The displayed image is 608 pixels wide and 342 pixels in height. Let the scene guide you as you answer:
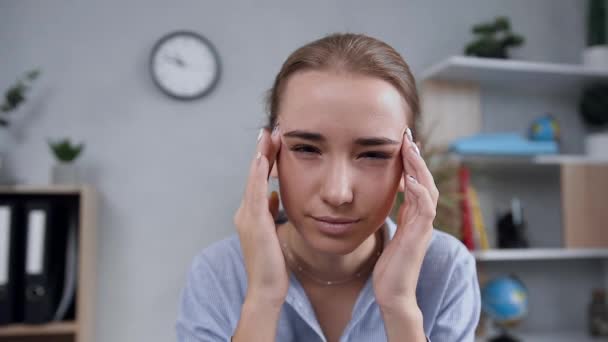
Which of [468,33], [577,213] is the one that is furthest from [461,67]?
[577,213]

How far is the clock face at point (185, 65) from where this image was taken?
7.88 feet

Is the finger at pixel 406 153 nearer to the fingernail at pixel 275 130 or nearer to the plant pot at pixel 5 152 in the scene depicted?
the fingernail at pixel 275 130

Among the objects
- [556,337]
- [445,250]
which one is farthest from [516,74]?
[445,250]

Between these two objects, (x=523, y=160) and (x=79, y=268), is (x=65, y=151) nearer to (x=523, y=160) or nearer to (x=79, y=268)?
(x=79, y=268)

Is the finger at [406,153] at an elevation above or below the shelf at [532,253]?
above

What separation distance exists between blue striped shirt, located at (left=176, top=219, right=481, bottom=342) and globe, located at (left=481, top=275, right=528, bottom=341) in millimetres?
1265

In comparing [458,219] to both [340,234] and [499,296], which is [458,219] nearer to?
[499,296]

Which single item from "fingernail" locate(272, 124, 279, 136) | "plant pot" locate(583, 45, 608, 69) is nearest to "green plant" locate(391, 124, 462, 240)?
"plant pot" locate(583, 45, 608, 69)

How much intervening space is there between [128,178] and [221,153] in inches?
16.3

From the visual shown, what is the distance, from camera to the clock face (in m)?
2.40

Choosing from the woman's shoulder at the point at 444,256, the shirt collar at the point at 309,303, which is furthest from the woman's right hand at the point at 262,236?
Result: the woman's shoulder at the point at 444,256

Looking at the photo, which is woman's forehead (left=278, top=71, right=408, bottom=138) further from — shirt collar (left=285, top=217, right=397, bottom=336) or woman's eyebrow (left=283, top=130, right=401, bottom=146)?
shirt collar (left=285, top=217, right=397, bottom=336)

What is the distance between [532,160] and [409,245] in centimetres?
169

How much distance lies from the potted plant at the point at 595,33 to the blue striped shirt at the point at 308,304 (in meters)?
2.01
